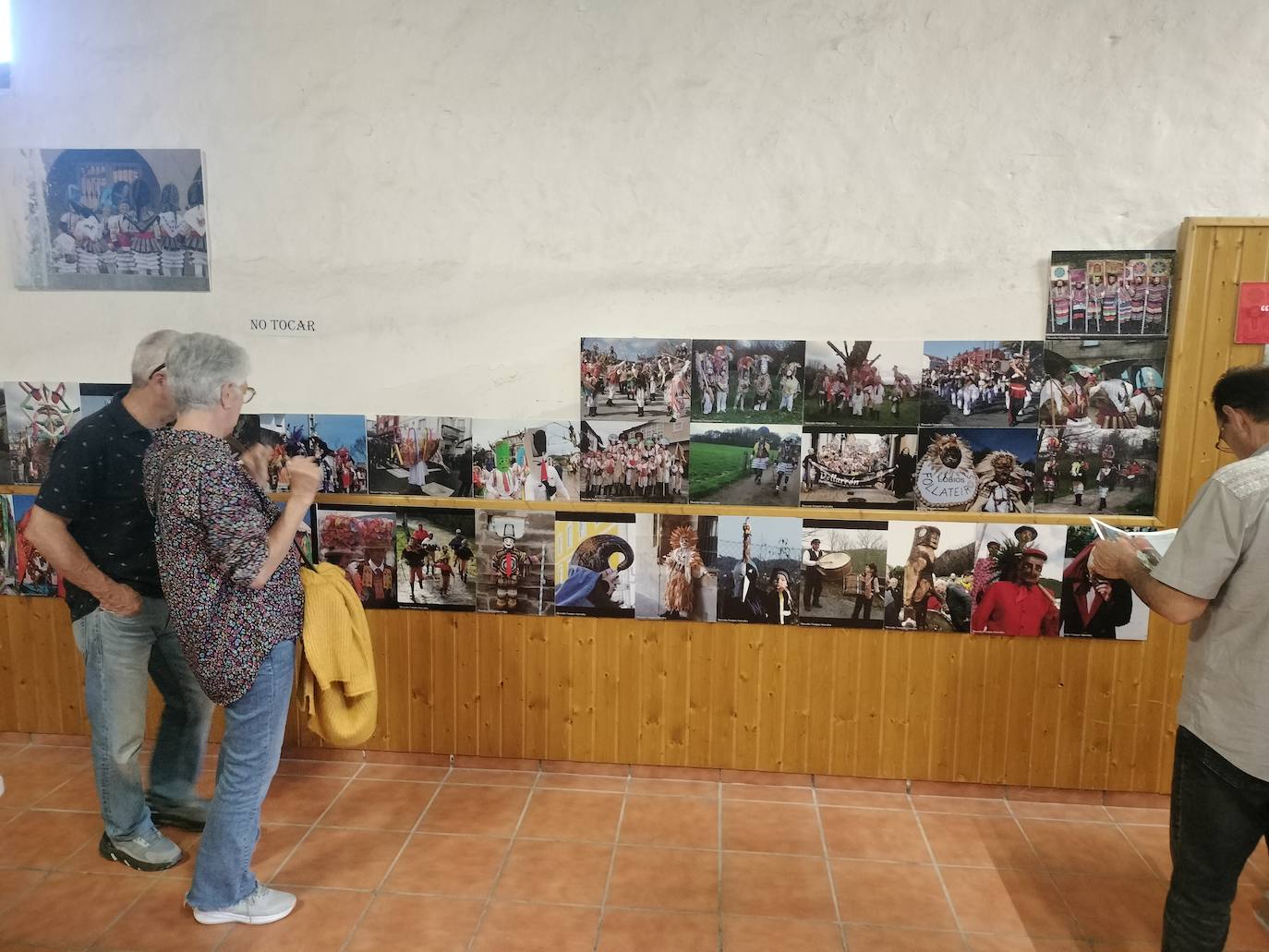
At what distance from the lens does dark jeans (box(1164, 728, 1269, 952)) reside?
6.66ft

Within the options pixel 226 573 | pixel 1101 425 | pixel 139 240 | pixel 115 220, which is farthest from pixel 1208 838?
pixel 115 220

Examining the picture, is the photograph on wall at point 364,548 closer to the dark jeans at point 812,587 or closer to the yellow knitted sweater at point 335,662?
the yellow knitted sweater at point 335,662

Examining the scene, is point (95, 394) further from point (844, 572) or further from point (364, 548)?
point (844, 572)

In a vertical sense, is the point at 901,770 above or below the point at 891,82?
below

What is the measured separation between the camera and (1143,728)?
3346mm

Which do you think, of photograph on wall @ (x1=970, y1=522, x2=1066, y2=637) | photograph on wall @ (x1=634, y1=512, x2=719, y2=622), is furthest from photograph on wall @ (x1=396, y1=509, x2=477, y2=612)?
photograph on wall @ (x1=970, y1=522, x2=1066, y2=637)

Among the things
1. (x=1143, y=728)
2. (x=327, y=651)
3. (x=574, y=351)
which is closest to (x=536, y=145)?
(x=574, y=351)

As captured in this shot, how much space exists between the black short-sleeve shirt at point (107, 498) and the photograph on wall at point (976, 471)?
106 inches

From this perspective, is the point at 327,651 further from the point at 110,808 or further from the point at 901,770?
the point at 901,770

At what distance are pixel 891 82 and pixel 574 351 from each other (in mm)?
1506

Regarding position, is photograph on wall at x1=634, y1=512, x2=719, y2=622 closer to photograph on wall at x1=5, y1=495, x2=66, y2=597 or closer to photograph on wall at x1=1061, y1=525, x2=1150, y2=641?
photograph on wall at x1=1061, y1=525, x2=1150, y2=641

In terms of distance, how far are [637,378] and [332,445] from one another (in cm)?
126

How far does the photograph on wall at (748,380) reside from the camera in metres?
3.28

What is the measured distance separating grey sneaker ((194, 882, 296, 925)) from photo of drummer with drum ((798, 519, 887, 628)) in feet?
6.79
